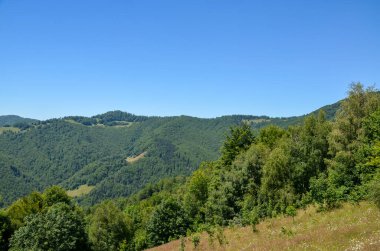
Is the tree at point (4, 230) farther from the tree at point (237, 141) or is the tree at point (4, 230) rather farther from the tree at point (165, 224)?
the tree at point (237, 141)

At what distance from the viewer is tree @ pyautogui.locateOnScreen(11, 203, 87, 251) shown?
148 feet

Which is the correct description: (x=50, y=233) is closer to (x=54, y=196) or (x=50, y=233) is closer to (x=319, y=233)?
(x=54, y=196)

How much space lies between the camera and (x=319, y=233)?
64.2 feet

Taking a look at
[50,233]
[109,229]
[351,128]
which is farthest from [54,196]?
[351,128]

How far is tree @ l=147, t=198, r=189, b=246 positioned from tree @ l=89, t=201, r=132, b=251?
492 inches

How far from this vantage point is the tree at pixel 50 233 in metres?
45.0

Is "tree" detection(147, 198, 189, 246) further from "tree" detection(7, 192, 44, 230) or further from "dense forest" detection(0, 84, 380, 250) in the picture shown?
"tree" detection(7, 192, 44, 230)

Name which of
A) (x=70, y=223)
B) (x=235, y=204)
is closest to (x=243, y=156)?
→ (x=235, y=204)

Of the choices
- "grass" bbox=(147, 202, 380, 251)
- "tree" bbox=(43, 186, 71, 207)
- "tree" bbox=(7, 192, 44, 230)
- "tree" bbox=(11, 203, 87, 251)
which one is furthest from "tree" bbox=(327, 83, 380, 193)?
"tree" bbox=(7, 192, 44, 230)

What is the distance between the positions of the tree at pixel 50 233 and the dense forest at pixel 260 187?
13 cm

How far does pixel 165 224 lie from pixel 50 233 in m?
20.7

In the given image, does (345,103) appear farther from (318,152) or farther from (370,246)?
(370,246)

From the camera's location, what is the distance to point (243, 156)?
5362 centimetres

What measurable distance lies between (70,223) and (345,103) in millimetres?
40861
